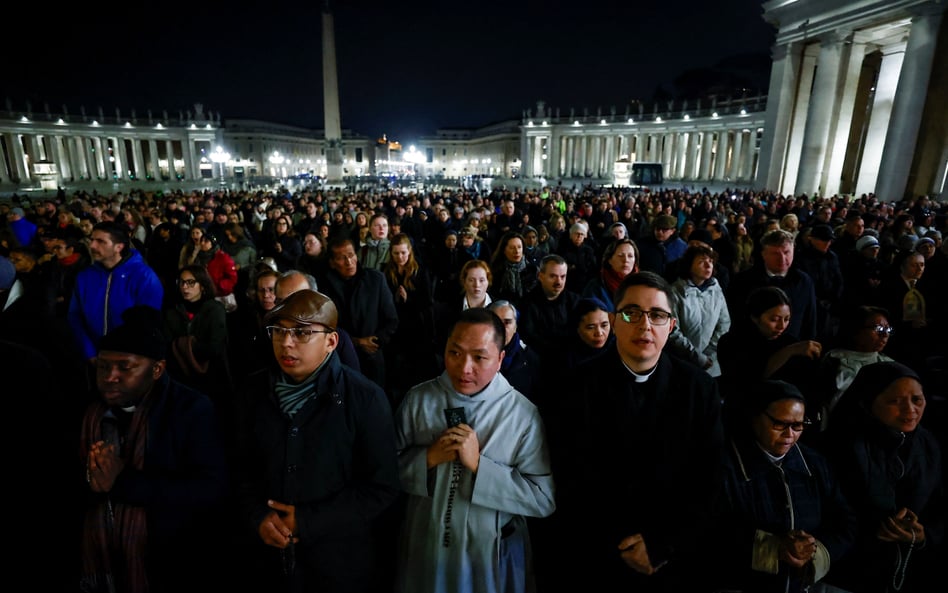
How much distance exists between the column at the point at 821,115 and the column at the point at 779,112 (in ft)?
6.97

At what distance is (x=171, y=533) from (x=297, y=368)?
1.23m

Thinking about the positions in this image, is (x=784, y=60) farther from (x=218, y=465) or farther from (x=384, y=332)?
(x=218, y=465)

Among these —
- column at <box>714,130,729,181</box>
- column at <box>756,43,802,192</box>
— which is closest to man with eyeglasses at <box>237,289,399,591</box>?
column at <box>756,43,802,192</box>

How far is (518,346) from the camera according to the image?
155 inches

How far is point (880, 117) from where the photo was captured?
89.2ft

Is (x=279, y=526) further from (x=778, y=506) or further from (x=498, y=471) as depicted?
(x=778, y=506)

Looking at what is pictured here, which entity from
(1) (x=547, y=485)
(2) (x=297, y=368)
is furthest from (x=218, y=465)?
(1) (x=547, y=485)

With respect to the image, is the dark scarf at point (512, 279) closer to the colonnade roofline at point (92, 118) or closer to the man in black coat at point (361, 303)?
the man in black coat at point (361, 303)

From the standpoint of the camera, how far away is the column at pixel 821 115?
2584 cm

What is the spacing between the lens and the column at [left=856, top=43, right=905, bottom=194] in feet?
88.2

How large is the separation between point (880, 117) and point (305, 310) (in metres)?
36.1

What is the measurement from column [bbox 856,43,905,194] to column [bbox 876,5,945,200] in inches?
241

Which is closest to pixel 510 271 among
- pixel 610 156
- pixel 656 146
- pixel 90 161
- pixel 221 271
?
pixel 221 271

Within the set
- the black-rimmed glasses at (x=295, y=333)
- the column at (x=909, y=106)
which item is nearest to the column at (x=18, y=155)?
the black-rimmed glasses at (x=295, y=333)
